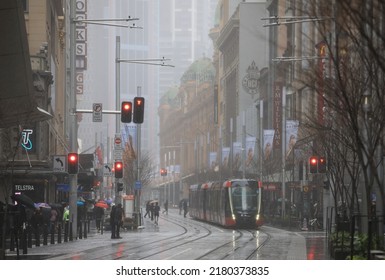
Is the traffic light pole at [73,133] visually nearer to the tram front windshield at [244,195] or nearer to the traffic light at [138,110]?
the traffic light at [138,110]

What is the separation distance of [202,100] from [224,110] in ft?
17.8

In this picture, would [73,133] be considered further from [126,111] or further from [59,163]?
[126,111]

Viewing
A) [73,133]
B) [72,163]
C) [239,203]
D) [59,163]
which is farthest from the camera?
[239,203]

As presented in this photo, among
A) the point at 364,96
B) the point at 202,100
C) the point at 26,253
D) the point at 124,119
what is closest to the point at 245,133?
the point at 202,100

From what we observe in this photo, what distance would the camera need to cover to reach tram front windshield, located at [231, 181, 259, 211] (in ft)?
183

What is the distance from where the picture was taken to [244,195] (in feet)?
184

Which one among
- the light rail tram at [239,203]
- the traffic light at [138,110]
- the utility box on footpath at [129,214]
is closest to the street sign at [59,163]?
the traffic light at [138,110]

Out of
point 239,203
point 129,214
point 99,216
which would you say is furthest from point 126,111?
point 129,214

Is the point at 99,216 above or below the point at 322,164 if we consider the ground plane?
below

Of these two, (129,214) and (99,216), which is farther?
(129,214)

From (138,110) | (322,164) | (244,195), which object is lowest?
(244,195)

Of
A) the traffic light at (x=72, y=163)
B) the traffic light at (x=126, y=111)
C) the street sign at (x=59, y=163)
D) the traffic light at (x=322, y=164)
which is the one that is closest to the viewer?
the traffic light at (x=126, y=111)

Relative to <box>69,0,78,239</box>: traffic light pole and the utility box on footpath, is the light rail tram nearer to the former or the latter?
the utility box on footpath

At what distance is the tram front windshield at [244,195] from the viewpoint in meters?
55.9
